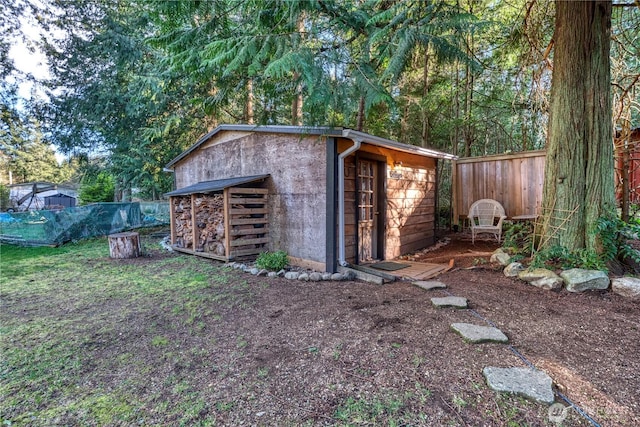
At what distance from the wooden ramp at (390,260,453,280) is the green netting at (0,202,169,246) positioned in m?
8.74

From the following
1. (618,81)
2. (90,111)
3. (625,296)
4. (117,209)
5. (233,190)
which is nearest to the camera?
(625,296)

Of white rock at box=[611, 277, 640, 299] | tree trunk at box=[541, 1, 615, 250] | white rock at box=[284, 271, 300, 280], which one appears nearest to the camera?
white rock at box=[611, 277, 640, 299]

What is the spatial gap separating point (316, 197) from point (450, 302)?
2570 mm

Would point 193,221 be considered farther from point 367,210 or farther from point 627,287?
point 627,287

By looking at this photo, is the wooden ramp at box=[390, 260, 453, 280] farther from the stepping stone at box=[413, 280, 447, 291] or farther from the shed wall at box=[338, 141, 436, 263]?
the shed wall at box=[338, 141, 436, 263]

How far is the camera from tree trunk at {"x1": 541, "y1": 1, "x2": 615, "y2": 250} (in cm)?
361

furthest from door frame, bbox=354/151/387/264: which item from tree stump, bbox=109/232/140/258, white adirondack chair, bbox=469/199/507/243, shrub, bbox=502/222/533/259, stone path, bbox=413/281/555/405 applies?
tree stump, bbox=109/232/140/258

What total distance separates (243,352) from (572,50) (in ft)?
16.1

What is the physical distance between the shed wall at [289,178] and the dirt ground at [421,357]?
65.2 inches

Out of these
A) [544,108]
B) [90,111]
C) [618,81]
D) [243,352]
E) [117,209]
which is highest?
[90,111]

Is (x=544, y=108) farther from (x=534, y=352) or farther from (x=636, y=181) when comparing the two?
(x=636, y=181)

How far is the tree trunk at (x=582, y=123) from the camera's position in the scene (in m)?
3.61

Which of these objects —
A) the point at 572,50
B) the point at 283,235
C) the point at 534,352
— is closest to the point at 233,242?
the point at 283,235

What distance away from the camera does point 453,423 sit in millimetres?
1513
